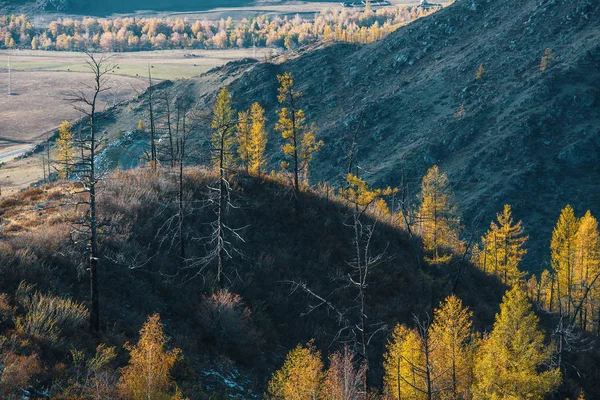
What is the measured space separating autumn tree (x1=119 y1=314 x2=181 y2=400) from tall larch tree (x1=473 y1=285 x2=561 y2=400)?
15059 millimetres

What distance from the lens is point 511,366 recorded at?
990 inches

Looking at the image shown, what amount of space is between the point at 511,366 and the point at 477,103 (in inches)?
3436

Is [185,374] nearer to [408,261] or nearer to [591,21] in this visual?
[408,261]

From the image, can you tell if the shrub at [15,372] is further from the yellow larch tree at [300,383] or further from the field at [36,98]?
the field at [36,98]

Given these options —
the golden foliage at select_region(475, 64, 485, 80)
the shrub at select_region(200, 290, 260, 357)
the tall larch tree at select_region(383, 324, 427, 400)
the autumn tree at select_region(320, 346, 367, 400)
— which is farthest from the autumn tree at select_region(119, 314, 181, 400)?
the golden foliage at select_region(475, 64, 485, 80)

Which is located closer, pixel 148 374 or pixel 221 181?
pixel 148 374

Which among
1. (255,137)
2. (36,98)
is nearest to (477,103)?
(255,137)

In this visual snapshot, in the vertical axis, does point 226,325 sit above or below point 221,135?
below

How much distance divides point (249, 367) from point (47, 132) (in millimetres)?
124170

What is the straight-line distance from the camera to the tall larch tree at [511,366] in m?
24.6

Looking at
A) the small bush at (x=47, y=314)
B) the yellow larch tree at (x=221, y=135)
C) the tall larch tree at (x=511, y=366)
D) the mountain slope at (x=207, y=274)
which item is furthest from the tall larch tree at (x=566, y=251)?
the small bush at (x=47, y=314)

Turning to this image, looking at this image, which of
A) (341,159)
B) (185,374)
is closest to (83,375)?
(185,374)

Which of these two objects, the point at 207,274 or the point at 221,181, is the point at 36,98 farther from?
the point at 221,181

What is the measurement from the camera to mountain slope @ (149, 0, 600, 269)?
8619cm
